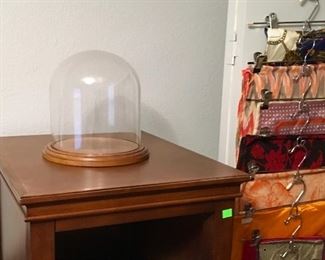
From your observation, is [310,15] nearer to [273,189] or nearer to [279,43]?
→ [279,43]

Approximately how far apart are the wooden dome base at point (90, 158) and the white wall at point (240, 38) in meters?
0.37

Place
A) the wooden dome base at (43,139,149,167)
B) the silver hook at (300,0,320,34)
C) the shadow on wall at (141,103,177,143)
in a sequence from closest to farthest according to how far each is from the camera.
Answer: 1. the wooden dome base at (43,139,149,167)
2. the silver hook at (300,0,320,34)
3. the shadow on wall at (141,103,177,143)

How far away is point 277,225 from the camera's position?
1.10 meters

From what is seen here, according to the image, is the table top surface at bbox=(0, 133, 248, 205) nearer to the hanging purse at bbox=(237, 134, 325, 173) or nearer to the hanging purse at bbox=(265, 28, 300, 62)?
the hanging purse at bbox=(237, 134, 325, 173)

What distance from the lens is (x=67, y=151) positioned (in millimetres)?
886

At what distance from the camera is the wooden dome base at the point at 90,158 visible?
85 cm

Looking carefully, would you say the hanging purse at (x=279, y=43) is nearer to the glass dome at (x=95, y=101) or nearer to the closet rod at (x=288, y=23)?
the closet rod at (x=288, y=23)

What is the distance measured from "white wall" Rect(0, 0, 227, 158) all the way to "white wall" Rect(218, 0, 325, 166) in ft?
0.54

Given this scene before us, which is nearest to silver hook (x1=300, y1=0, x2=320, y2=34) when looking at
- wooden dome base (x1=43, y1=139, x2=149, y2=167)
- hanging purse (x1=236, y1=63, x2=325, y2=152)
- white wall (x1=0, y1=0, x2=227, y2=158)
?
hanging purse (x1=236, y1=63, x2=325, y2=152)

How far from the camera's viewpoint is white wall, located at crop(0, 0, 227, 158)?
1128mm

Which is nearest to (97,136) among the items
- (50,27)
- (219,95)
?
(50,27)

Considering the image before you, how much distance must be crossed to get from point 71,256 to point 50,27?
58cm

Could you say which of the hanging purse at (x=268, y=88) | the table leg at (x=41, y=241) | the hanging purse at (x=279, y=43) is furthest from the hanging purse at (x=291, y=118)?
the table leg at (x=41, y=241)

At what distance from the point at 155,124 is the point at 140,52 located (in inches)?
8.3
